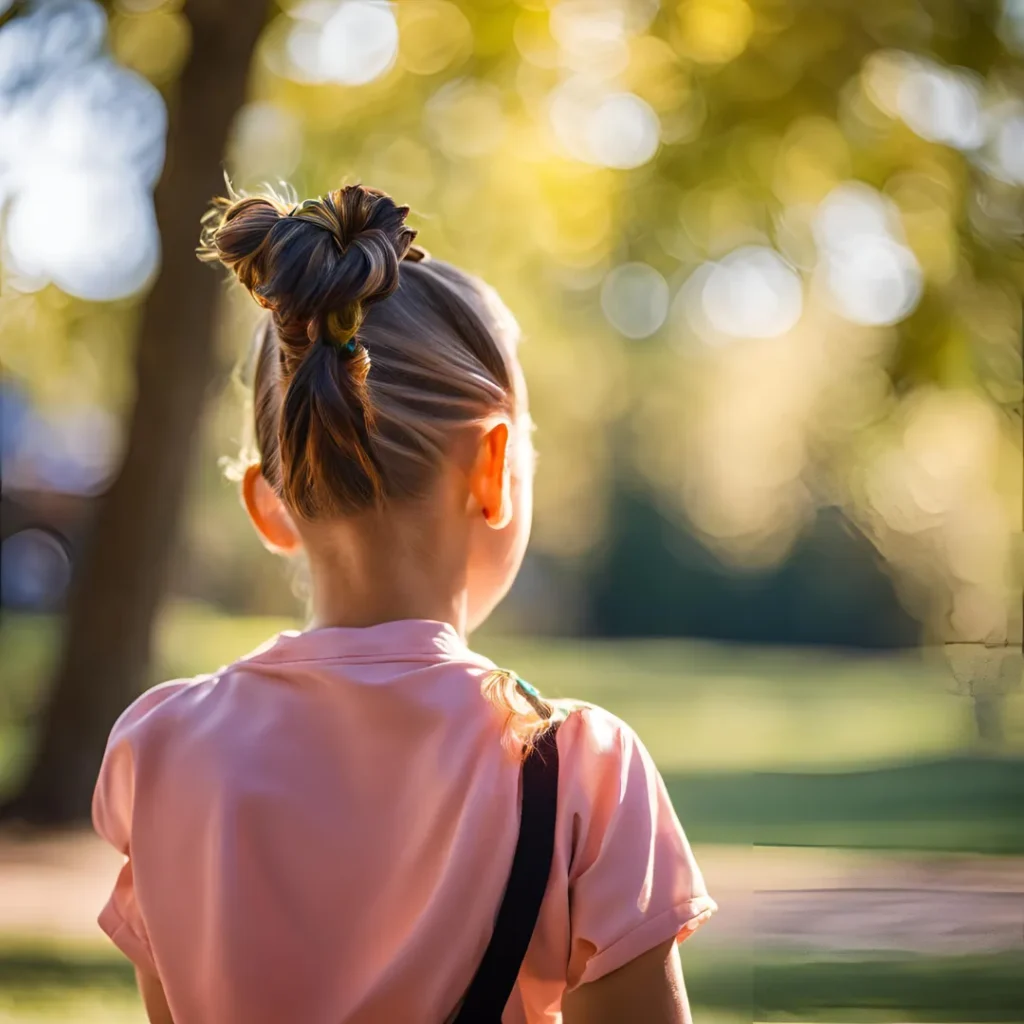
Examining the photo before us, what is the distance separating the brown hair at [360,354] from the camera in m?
1.39

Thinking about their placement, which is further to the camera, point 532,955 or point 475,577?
point 475,577

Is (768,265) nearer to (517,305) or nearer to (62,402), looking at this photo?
(517,305)

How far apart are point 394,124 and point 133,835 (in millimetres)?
6701

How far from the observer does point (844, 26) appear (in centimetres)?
618

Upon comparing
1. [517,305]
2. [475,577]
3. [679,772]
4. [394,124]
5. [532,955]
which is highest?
[394,124]

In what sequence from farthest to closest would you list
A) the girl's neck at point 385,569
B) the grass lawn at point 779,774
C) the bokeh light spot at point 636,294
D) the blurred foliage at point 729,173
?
the bokeh light spot at point 636,294, the blurred foliage at point 729,173, the grass lawn at point 779,774, the girl's neck at point 385,569

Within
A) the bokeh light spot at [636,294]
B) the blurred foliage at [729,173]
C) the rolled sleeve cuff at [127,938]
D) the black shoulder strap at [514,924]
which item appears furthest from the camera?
the bokeh light spot at [636,294]

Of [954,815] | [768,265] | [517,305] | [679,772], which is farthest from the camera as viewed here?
[517,305]

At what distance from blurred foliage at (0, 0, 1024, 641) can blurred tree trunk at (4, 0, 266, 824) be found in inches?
16.8

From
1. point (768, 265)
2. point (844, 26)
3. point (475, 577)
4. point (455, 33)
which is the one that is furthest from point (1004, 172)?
point (475, 577)

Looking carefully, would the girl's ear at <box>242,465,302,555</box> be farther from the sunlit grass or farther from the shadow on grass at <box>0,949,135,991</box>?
the sunlit grass

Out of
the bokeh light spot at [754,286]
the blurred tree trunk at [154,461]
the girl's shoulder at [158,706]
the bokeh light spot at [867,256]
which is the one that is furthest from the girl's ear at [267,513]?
the bokeh light spot at [754,286]

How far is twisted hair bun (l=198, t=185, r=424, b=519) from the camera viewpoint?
1.39 metres

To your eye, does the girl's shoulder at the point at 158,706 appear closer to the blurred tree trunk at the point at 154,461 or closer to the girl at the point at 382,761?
the girl at the point at 382,761
